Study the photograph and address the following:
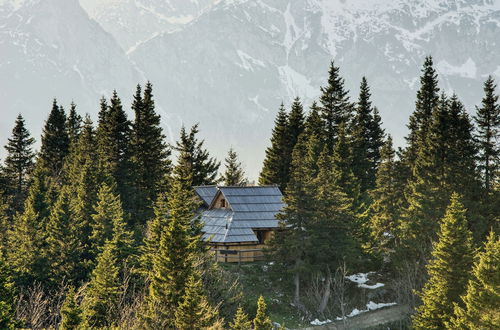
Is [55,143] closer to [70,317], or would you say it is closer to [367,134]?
[367,134]

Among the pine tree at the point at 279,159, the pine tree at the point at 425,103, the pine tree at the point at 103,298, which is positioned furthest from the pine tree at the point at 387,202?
the pine tree at the point at 103,298

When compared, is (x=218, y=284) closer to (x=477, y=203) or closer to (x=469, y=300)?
(x=469, y=300)

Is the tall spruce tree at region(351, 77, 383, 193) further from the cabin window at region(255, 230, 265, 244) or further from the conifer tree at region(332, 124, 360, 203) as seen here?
the cabin window at region(255, 230, 265, 244)

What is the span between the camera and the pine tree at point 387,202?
5372cm

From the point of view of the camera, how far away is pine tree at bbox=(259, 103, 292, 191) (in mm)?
67438

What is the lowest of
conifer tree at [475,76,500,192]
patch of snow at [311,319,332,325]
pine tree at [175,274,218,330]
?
patch of snow at [311,319,332,325]

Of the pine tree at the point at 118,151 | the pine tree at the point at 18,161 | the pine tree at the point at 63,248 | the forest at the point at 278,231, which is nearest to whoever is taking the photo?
the forest at the point at 278,231

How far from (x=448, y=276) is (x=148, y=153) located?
35017 millimetres

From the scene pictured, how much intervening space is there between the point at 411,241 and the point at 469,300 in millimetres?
15031

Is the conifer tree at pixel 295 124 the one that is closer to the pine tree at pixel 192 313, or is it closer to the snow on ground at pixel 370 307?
the snow on ground at pixel 370 307

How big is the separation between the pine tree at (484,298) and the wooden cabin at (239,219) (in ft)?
64.9

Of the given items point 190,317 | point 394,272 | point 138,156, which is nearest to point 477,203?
point 394,272

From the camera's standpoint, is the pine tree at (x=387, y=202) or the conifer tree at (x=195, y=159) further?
the conifer tree at (x=195, y=159)

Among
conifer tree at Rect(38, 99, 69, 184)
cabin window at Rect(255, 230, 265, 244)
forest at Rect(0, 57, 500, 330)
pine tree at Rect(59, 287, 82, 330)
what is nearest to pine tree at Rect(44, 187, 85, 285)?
forest at Rect(0, 57, 500, 330)
